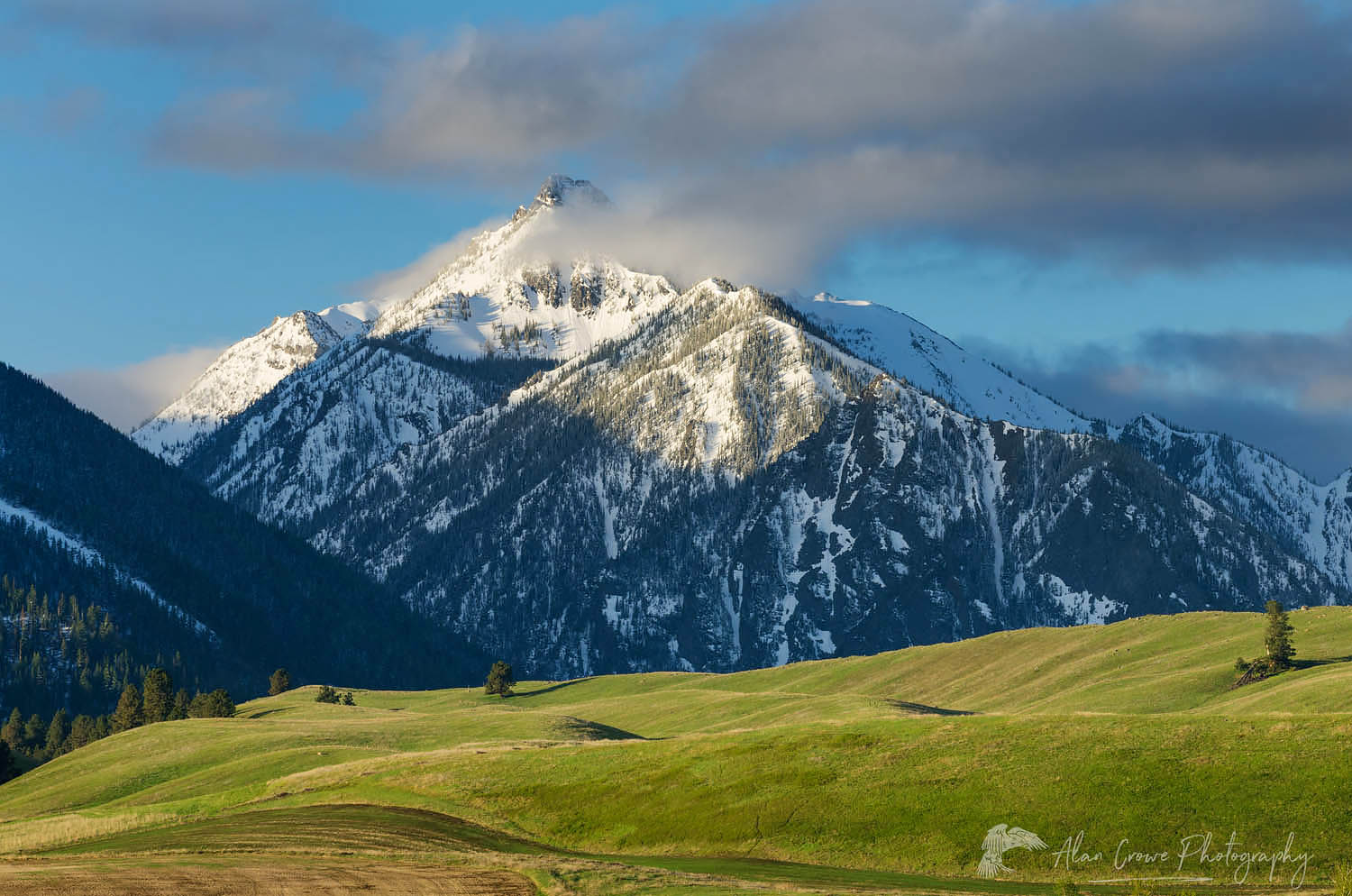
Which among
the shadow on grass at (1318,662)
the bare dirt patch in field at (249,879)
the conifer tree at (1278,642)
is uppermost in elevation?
the conifer tree at (1278,642)

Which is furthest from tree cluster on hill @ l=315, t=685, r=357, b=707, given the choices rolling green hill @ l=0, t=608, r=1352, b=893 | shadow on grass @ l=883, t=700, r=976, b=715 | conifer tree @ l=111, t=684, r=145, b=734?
shadow on grass @ l=883, t=700, r=976, b=715

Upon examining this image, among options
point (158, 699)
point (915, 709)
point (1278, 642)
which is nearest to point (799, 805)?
point (915, 709)

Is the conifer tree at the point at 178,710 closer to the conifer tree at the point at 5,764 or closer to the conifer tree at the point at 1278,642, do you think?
the conifer tree at the point at 5,764

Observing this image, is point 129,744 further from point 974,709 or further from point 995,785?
point 995,785

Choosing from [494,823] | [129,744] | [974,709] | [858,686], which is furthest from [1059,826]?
[858,686]

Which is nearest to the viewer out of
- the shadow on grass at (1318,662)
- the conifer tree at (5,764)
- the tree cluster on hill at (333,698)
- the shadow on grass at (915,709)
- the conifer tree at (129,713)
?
the shadow on grass at (1318,662)

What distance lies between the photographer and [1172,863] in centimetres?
4956

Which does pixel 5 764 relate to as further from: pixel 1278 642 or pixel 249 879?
pixel 1278 642

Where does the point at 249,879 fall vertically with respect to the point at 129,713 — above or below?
below

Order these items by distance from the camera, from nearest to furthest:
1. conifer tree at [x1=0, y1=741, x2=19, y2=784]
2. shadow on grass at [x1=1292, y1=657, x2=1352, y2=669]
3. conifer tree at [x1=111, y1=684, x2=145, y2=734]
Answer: shadow on grass at [x1=1292, y1=657, x2=1352, y2=669], conifer tree at [x1=0, y1=741, x2=19, y2=784], conifer tree at [x1=111, y1=684, x2=145, y2=734]

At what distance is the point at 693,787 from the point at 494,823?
946 centimetres

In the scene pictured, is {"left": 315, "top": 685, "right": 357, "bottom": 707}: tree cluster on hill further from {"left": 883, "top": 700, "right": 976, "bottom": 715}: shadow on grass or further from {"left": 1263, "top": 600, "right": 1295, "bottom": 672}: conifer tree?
{"left": 1263, "top": 600, "right": 1295, "bottom": 672}: conifer tree

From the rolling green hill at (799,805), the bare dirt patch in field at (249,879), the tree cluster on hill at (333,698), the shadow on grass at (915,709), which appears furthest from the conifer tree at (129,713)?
the bare dirt patch in field at (249,879)

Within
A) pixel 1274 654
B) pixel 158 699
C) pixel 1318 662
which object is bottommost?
pixel 1318 662
